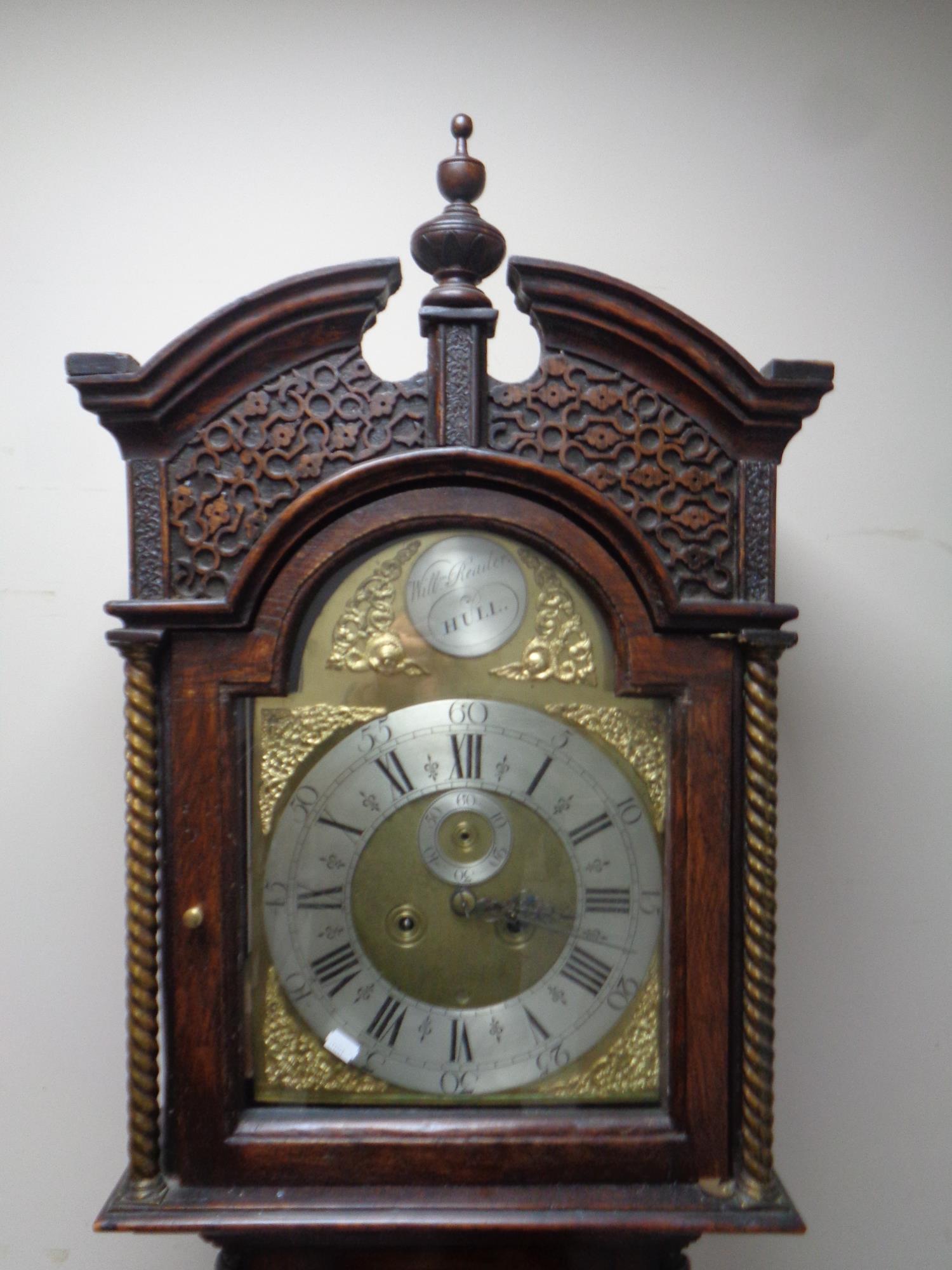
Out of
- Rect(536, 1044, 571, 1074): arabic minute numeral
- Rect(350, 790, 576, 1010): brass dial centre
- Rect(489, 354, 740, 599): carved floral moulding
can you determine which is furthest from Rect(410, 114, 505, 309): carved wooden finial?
Rect(536, 1044, 571, 1074): arabic minute numeral

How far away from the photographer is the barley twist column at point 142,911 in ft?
3.04

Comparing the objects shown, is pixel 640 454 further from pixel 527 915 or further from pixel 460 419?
pixel 527 915

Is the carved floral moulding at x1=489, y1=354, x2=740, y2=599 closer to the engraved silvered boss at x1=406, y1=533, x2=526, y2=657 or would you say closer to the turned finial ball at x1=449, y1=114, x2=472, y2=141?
the engraved silvered boss at x1=406, y1=533, x2=526, y2=657

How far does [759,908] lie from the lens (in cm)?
95

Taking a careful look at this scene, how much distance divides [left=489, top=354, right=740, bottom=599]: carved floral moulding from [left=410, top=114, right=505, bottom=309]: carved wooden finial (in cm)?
10

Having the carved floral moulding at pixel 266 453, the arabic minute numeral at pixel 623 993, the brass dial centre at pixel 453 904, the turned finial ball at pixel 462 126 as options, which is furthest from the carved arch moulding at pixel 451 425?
the arabic minute numeral at pixel 623 993

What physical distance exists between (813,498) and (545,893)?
713mm

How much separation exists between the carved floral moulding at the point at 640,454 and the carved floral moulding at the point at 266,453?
0.11 meters

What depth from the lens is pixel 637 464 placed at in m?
0.97

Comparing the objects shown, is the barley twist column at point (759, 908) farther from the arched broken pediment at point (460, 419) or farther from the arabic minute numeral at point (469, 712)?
the arabic minute numeral at point (469, 712)

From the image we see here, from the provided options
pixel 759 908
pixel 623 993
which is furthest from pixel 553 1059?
pixel 759 908

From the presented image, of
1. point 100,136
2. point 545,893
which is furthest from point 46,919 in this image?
point 100,136

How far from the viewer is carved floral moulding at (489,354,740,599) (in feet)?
3.15

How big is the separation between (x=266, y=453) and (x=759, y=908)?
2.20 feet
